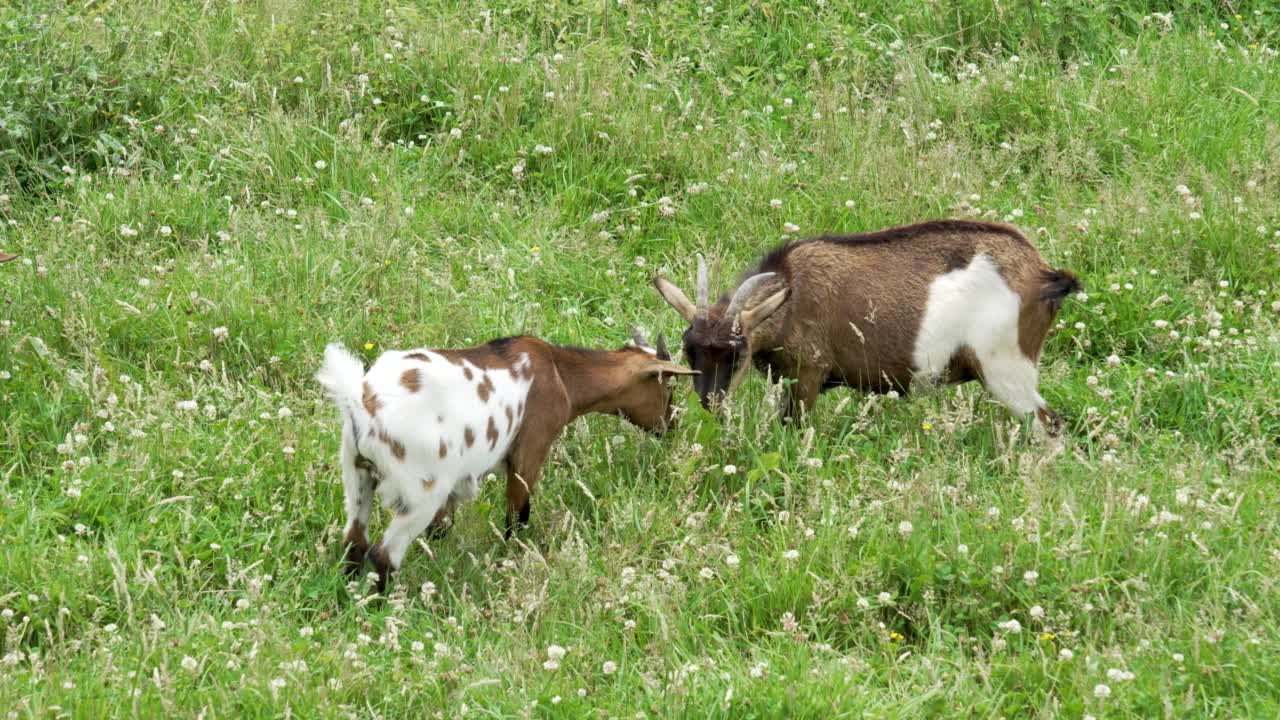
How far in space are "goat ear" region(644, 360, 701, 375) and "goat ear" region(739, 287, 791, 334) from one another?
1.13 ft

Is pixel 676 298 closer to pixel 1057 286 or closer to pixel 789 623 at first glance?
pixel 1057 286

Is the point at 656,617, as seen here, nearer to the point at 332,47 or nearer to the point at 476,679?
the point at 476,679

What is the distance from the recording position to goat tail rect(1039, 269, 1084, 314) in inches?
276

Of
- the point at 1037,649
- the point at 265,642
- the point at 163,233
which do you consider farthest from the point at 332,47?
the point at 1037,649

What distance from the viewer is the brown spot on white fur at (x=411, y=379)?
5.91m

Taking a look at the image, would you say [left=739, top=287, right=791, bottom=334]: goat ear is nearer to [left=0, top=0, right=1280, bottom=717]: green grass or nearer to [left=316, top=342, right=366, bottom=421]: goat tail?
[left=0, top=0, right=1280, bottom=717]: green grass

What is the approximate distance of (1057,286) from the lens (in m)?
7.01

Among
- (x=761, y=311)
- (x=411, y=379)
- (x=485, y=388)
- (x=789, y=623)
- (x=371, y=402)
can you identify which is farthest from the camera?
(x=761, y=311)

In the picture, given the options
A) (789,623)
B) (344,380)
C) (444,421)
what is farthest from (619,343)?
(789,623)

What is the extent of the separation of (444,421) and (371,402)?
30 centimetres

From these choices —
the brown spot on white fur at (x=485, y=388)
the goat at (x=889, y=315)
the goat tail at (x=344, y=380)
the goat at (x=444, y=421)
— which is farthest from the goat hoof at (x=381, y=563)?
the goat at (x=889, y=315)

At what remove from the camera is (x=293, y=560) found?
241 inches

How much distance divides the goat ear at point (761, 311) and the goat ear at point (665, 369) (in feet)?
1.13

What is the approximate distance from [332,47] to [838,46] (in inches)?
124
